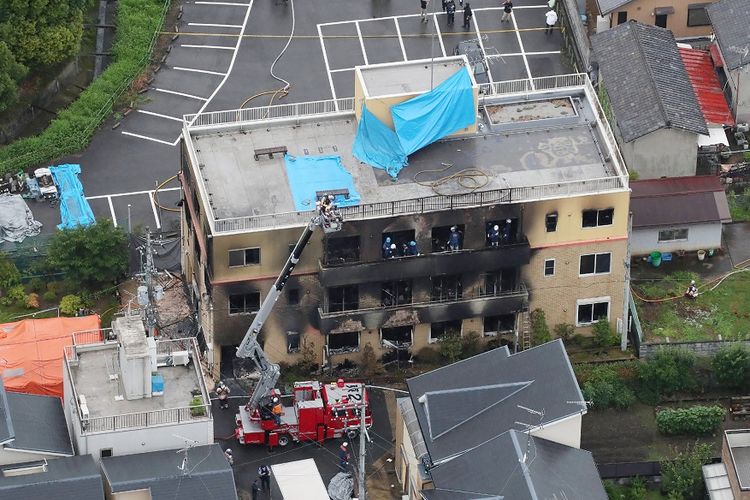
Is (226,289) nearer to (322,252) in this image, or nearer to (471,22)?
(322,252)

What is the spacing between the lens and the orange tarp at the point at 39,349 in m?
131

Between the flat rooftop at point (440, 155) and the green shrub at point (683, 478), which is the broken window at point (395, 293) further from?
the green shrub at point (683, 478)

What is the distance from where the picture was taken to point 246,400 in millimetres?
133750

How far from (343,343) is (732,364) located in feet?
78.2

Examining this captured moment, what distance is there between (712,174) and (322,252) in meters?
31.0

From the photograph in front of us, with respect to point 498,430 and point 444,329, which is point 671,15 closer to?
point 444,329

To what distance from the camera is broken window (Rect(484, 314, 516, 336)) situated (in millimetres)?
136375

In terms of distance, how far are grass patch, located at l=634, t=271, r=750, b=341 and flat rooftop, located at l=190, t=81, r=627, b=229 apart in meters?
10.3

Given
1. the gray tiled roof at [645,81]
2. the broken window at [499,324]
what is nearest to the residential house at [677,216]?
the gray tiled roof at [645,81]

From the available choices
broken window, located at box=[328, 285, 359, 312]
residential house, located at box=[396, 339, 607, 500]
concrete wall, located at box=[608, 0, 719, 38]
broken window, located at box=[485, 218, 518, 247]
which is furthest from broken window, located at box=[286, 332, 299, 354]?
concrete wall, located at box=[608, 0, 719, 38]

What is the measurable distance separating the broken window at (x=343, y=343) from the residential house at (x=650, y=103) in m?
23.6

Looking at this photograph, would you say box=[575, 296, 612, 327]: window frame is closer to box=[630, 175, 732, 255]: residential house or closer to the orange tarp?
box=[630, 175, 732, 255]: residential house

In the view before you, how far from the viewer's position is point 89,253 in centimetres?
13850

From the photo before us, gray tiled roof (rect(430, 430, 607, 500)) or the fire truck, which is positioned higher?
the fire truck
